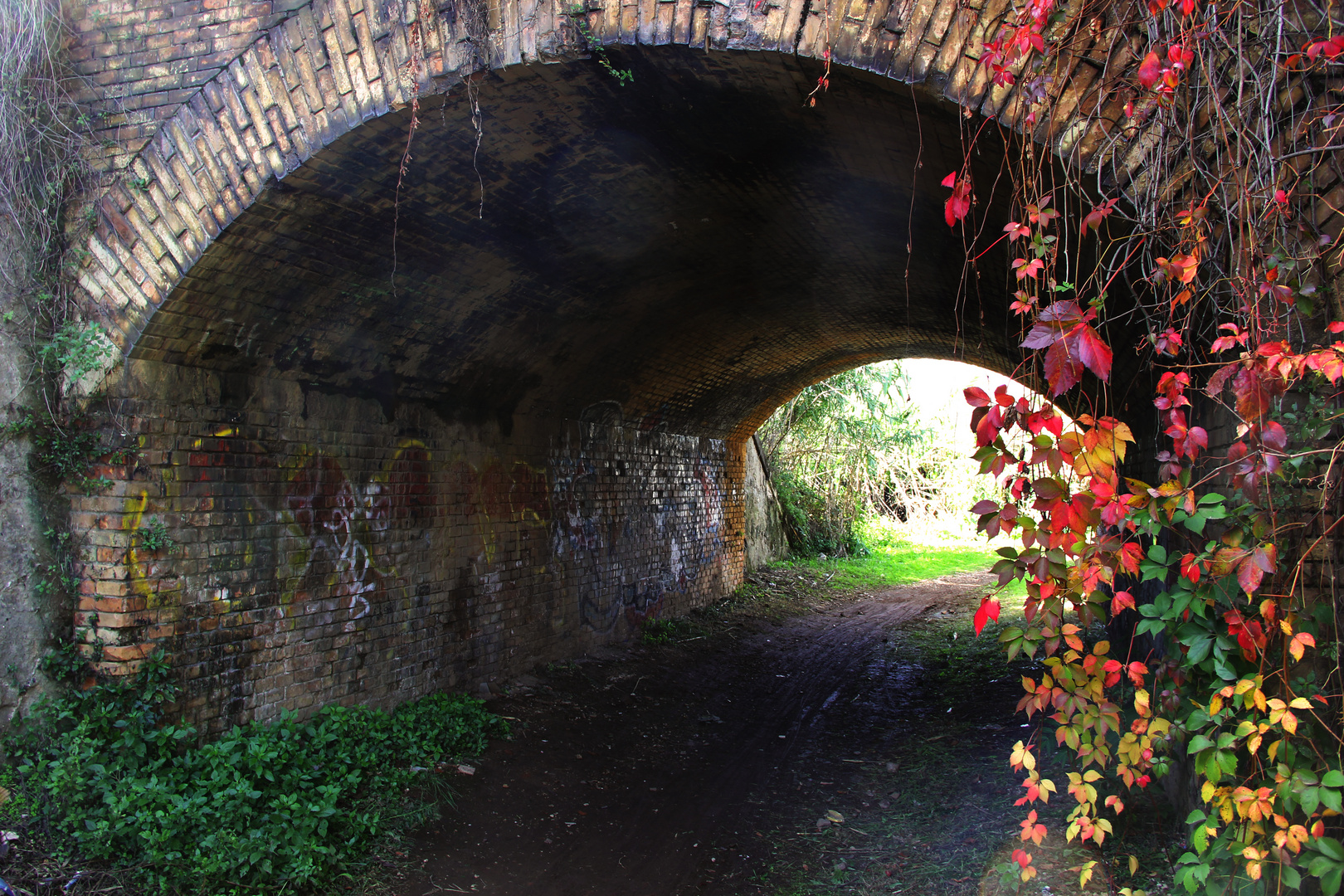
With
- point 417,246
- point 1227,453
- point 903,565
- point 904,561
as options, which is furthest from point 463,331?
point 904,561

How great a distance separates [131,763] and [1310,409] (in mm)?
5472

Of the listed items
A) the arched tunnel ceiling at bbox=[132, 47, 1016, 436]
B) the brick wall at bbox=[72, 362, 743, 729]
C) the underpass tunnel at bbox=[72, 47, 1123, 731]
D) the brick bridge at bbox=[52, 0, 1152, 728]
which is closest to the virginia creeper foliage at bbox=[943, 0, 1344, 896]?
the brick bridge at bbox=[52, 0, 1152, 728]

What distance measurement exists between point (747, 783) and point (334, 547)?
341 centimetres

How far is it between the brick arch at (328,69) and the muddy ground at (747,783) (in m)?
3.39

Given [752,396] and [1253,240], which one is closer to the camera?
[1253,240]

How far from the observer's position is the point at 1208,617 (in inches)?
108

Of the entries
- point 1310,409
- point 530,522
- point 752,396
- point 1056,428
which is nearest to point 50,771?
point 530,522

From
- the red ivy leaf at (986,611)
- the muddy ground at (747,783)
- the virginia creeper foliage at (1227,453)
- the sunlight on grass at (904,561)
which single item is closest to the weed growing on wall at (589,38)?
the virginia creeper foliage at (1227,453)

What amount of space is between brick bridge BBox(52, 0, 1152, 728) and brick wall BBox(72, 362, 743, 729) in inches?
0.9

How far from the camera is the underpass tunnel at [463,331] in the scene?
14.2 ft

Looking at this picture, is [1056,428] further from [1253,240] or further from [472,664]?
[472,664]

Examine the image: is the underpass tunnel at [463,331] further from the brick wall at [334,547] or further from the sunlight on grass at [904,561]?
the sunlight on grass at [904,561]

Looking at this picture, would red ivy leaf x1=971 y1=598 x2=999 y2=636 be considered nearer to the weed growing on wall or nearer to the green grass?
the weed growing on wall

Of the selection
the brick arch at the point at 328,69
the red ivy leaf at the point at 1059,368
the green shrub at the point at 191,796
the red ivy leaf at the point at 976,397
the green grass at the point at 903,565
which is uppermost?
the brick arch at the point at 328,69
